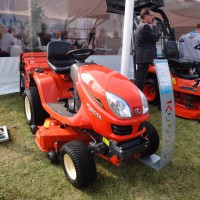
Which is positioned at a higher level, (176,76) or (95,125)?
(176,76)

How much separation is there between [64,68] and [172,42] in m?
2.41

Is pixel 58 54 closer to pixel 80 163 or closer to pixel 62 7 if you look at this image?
pixel 80 163

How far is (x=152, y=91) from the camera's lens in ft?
15.0

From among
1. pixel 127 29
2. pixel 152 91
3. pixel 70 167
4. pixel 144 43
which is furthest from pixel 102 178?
pixel 152 91

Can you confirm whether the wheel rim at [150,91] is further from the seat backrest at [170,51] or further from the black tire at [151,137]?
the black tire at [151,137]

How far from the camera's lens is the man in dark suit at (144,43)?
3613 millimetres

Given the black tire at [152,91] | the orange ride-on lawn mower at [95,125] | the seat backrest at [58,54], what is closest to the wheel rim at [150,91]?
the black tire at [152,91]

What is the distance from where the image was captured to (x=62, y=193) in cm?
207

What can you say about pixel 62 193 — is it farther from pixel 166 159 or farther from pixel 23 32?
pixel 23 32

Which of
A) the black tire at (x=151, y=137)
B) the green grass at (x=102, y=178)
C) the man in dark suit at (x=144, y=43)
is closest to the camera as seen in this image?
the green grass at (x=102, y=178)

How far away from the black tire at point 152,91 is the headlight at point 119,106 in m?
2.58

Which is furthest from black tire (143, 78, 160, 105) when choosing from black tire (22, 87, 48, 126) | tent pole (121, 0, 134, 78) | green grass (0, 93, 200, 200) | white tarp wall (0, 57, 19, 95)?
white tarp wall (0, 57, 19, 95)

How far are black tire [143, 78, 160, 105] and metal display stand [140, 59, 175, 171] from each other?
6.82 ft

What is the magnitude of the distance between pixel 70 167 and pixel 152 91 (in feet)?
9.21
